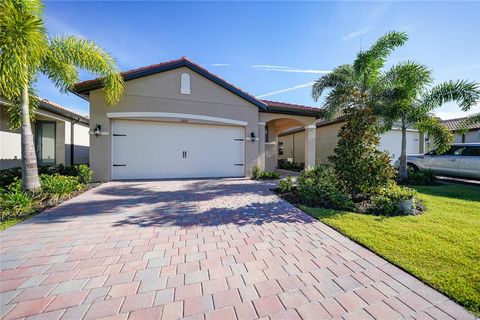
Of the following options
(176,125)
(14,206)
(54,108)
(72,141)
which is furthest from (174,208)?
(72,141)

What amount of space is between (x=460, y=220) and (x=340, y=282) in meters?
4.13

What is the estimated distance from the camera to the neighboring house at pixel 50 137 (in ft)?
29.3

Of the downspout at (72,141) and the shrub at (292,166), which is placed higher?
the downspout at (72,141)

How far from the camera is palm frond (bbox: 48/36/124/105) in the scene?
615 cm

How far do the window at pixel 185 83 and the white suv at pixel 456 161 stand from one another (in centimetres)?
1215

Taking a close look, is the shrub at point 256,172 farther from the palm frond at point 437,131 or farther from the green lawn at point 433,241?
the palm frond at point 437,131

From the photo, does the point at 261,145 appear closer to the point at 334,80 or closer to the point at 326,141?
the point at 334,80

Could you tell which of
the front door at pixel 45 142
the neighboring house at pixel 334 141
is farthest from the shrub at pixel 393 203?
the front door at pixel 45 142

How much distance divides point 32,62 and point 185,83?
5.00 m

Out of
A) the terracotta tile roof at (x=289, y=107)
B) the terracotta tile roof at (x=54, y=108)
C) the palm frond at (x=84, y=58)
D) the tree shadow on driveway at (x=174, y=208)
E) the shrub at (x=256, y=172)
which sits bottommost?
the tree shadow on driveway at (x=174, y=208)

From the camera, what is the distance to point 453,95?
27.1 ft

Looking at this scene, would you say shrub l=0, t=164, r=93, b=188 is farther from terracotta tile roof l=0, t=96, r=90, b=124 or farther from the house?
terracotta tile roof l=0, t=96, r=90, b=124

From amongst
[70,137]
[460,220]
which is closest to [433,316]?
[460,220]

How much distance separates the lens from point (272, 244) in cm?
329
